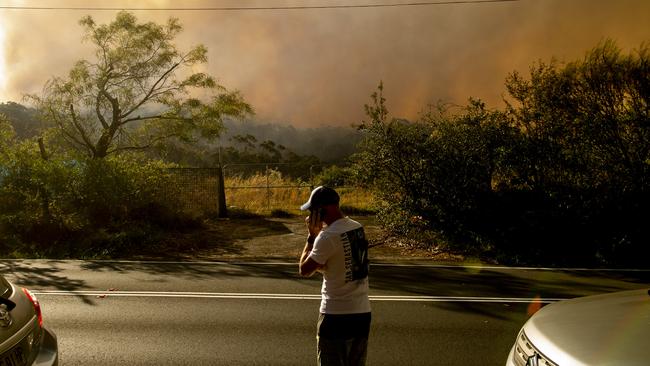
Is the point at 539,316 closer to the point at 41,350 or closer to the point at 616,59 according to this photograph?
the point at 41,350

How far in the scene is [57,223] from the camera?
50.3ft

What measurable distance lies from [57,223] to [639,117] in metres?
16.1

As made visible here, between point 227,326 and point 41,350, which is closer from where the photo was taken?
point 41,350

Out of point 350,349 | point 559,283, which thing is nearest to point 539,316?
point 350,349

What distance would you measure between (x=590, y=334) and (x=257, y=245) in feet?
37.8

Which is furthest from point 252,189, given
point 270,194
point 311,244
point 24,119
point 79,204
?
point 311,244

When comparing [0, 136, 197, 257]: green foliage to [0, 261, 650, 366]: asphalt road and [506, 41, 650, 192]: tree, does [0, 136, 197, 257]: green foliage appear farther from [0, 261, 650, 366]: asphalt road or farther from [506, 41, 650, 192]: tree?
[506, 41, 650, 192]: tree

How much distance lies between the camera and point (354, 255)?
370 centimetres

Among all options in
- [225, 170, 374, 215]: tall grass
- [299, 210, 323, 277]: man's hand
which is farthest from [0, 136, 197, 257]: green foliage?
[299, 210, 323, 277]: man's hand

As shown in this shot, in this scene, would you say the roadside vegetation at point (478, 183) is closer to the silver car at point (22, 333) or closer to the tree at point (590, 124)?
the tree at point (590, 124)

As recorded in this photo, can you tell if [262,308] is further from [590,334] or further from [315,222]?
[590,334]

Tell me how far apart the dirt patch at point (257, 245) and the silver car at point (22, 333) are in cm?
848

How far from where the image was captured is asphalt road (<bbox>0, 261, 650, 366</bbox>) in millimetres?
5605

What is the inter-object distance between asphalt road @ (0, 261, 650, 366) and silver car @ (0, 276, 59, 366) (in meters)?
1.56
